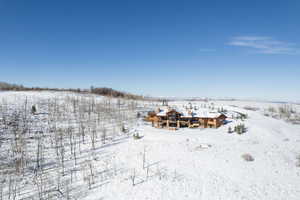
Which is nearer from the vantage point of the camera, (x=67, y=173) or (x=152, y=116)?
(x=67, y=173)

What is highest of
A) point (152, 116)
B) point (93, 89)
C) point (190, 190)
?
point (93, 89)

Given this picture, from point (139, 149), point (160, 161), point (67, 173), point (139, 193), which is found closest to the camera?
point (139, 193)

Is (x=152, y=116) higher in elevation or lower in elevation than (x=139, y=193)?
higher

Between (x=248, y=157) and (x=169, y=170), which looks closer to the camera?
(x=169, y=170)

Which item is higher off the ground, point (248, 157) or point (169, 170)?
point (248, 157)

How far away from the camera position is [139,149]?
31.4 ft

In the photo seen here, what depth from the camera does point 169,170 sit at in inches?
280

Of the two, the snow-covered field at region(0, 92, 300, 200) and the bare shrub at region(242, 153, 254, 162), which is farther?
the bare shrub at region(242, 153, 254, 162)

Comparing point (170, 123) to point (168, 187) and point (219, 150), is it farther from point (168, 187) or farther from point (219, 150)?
point (168, 187)

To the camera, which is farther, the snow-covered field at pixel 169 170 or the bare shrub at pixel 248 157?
the bare shrub at pixel 248 157

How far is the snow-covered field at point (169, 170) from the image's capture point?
544 centimetres

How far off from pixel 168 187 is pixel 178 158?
273 centimetres

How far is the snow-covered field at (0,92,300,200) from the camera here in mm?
5441

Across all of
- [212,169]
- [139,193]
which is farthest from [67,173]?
[212,169]
